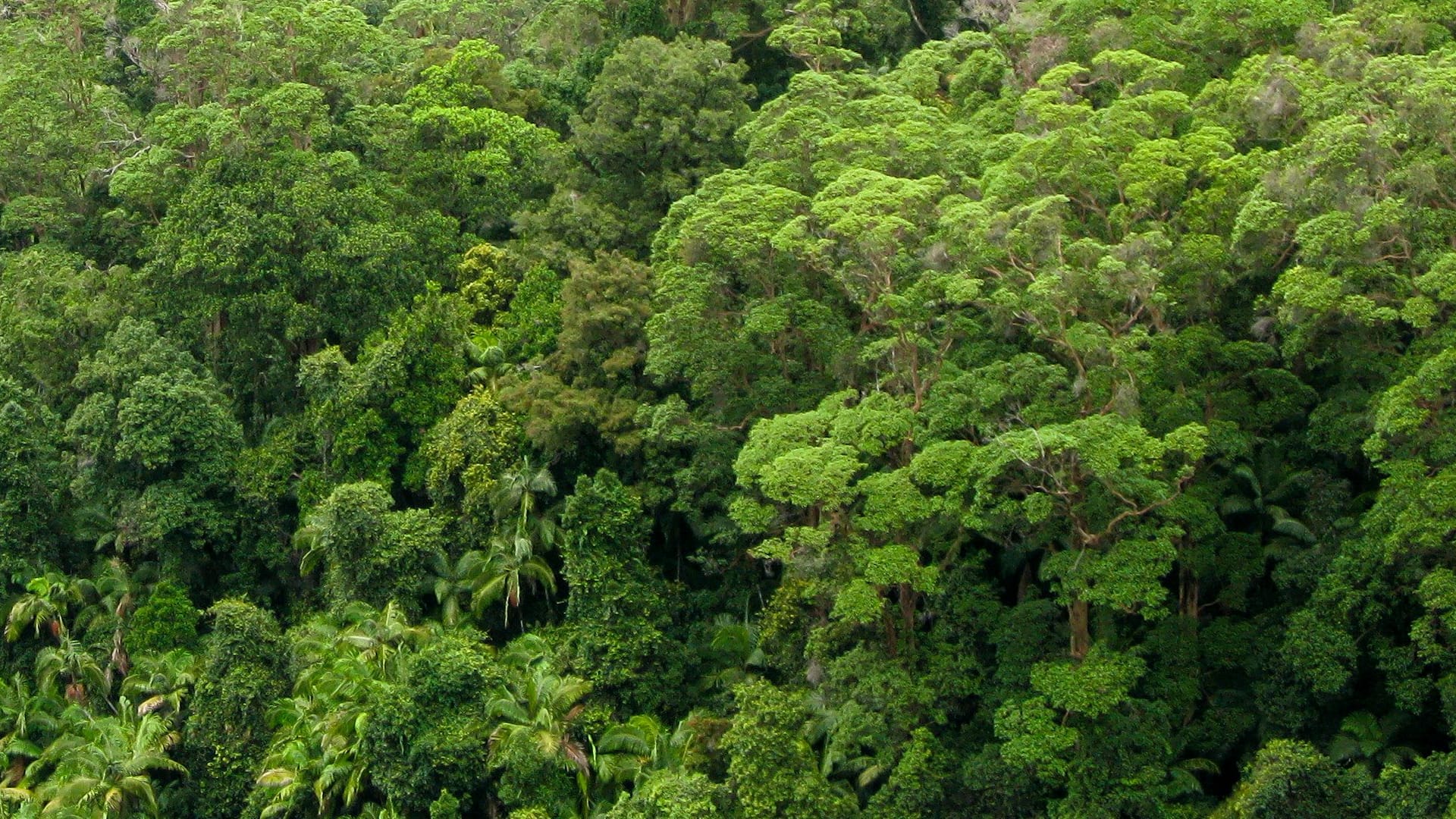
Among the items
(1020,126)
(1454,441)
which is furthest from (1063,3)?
(1454,441)

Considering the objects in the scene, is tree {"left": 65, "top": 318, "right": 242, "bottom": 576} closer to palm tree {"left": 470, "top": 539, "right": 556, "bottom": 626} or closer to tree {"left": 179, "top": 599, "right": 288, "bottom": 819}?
tree {"left": 179, "top": 599, "right": 288, "bottom": 819}

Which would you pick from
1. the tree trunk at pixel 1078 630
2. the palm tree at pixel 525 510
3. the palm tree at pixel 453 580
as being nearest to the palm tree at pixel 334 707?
the palm tree at pixel 453 580

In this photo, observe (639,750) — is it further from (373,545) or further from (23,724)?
(23,724)

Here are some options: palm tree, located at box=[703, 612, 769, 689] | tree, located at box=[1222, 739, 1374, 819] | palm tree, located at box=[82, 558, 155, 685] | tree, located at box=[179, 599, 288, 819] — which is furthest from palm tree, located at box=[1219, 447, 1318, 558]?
palm tree, located at box=[82, 558, 155, 685]

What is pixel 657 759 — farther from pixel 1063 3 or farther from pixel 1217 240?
pixel 1063 3

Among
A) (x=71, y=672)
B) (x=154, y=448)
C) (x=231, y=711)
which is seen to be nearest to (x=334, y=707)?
(x=231, y=711)
